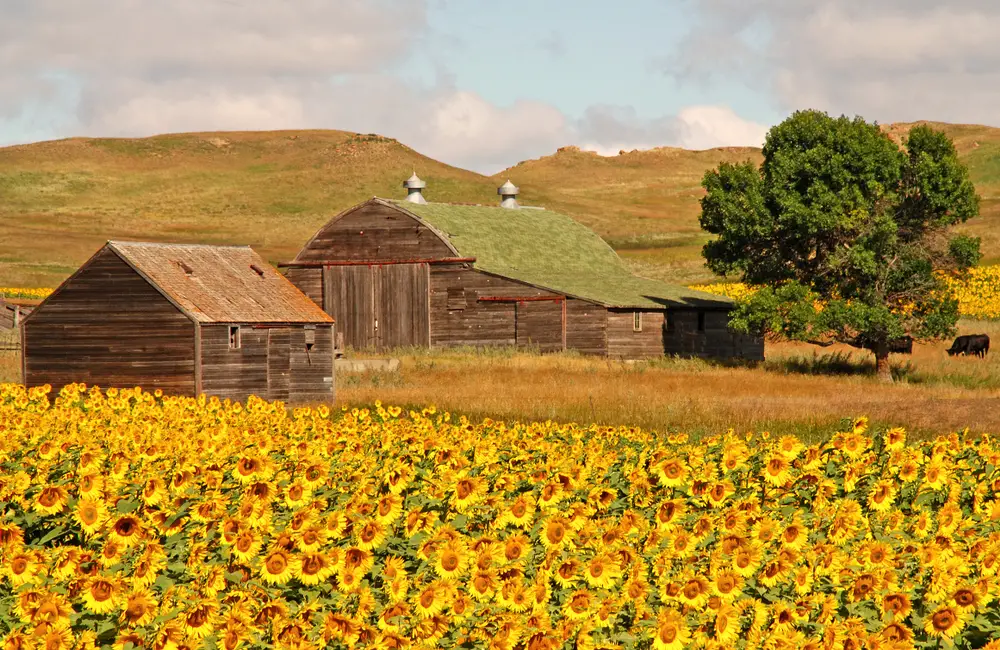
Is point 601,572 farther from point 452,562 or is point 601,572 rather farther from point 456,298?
point 456,298

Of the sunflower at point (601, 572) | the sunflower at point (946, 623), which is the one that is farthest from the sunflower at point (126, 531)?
the sunflower at point (946, 623)

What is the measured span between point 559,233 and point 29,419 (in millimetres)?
48999

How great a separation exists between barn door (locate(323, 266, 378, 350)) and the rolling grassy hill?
153ft

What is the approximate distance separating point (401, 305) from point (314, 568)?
46.5 metres

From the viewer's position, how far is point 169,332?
3394 cm

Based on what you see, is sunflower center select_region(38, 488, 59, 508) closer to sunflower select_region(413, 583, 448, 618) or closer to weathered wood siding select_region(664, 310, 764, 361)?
sunflower select_region(413, 583, 448, 618)

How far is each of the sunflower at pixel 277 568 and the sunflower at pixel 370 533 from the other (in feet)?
1.88

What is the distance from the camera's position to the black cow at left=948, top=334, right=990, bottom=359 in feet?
164

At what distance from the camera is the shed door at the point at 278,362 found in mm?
35938

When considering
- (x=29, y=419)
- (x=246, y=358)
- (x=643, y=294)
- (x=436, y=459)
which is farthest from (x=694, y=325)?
(x=436, y=459)

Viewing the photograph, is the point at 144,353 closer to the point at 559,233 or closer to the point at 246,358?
the point at 246,358

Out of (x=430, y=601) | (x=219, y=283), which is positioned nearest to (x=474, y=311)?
(x=219, y=283)

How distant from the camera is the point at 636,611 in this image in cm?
743

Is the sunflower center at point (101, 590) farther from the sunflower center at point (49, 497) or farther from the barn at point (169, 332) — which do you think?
the barn at point (169, 332)
